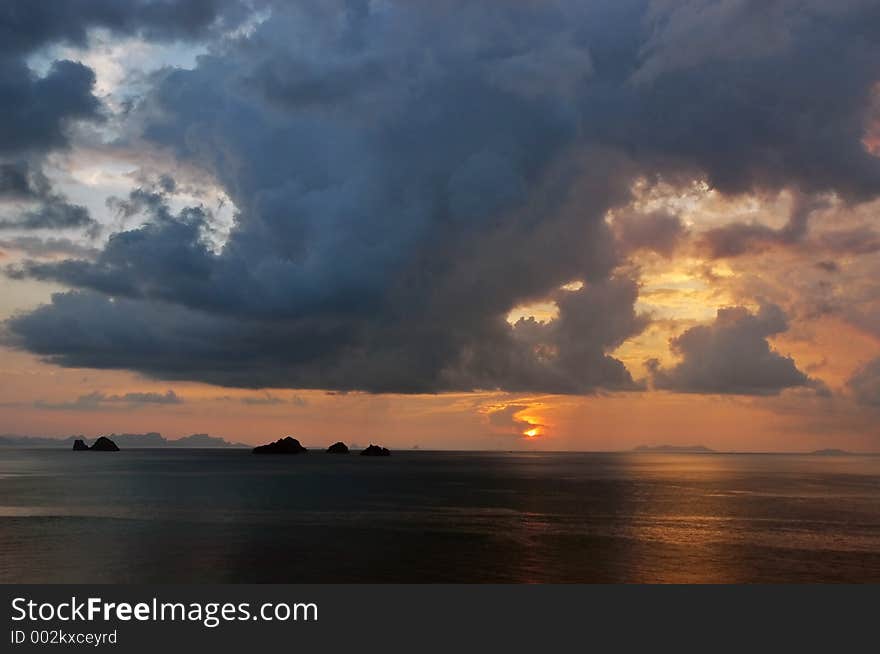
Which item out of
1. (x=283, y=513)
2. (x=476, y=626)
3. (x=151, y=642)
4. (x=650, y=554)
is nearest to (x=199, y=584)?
(x=151, y=642)

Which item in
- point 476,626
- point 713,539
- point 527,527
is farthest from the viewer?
point 527,527

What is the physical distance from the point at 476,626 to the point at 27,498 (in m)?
105

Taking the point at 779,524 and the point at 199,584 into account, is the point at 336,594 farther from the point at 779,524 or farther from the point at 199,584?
the point at 779,524

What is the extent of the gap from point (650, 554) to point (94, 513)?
6922 centimetres

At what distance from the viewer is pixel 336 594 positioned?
43.3 metres

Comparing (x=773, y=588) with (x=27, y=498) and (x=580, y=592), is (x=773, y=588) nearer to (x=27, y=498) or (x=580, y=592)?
(x=580, y=592)

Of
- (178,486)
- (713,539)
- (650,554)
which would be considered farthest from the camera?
(178,486)

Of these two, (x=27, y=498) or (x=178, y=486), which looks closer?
(x=27, y=498)

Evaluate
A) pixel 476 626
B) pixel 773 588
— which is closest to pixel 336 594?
pixel 476 626

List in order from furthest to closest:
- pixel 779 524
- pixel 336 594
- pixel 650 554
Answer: pixel 779 524
pixel 650 554
pixel 336 594

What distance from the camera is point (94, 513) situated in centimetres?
9294

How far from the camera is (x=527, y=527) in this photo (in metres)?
79.9

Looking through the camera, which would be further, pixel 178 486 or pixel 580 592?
pixel 178 486

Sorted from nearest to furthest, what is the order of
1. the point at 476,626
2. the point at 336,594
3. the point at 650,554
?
the point at 476,626 → the point at 336,594 → the point at 650,554
